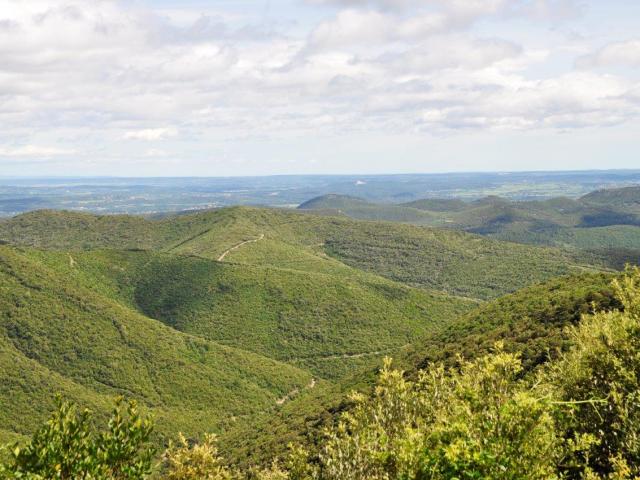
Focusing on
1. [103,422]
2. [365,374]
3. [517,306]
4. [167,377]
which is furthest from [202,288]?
[517,306]

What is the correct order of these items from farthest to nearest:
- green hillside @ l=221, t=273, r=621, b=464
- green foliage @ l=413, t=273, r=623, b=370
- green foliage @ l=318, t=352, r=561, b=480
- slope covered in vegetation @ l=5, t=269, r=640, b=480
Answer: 1. green hillside @ l=221, t=273, r=621, b=464
2. green foliage @ l=413, t=273, r=623, b=370
3. slope covered in vegetation @ l=5, t=269, r=640, b=480
4. green foliage @ l=318, t=352, r=561, b=480

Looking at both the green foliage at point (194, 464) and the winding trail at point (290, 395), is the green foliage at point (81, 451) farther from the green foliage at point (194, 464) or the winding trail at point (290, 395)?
the winding trail at point (290, 395)

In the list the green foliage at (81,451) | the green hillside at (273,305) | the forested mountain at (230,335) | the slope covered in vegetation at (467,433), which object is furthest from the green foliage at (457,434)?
the green hillside at (273,305)

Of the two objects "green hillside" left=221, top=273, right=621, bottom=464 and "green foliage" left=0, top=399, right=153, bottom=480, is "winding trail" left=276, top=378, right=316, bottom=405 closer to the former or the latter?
"green hillside" left=221, top=273, right=621, bottom=464

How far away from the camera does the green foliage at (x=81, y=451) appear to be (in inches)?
789

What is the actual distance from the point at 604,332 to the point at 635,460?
6.44 metres

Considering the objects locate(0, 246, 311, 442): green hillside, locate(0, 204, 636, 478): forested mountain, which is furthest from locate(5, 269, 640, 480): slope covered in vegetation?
locate(0, 246, 311, 442): green hillside

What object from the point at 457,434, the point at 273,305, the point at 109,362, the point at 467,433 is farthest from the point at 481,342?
the point at 273,305

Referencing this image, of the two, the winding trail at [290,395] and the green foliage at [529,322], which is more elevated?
the green foliage at [529,322]

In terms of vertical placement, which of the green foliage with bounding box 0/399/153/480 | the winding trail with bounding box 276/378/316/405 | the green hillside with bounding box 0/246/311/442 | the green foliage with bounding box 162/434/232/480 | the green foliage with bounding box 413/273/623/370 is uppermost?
the green foliage with bounding box 0/399/153/480

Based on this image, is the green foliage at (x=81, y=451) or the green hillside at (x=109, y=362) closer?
the green foliage at (x=81, y=451)

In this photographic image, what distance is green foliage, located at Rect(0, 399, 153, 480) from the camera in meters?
20.0

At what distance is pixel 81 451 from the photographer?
829 inches

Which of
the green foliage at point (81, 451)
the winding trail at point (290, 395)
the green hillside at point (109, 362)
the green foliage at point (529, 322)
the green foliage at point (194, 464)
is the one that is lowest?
the winding trail at point (290, 395)
